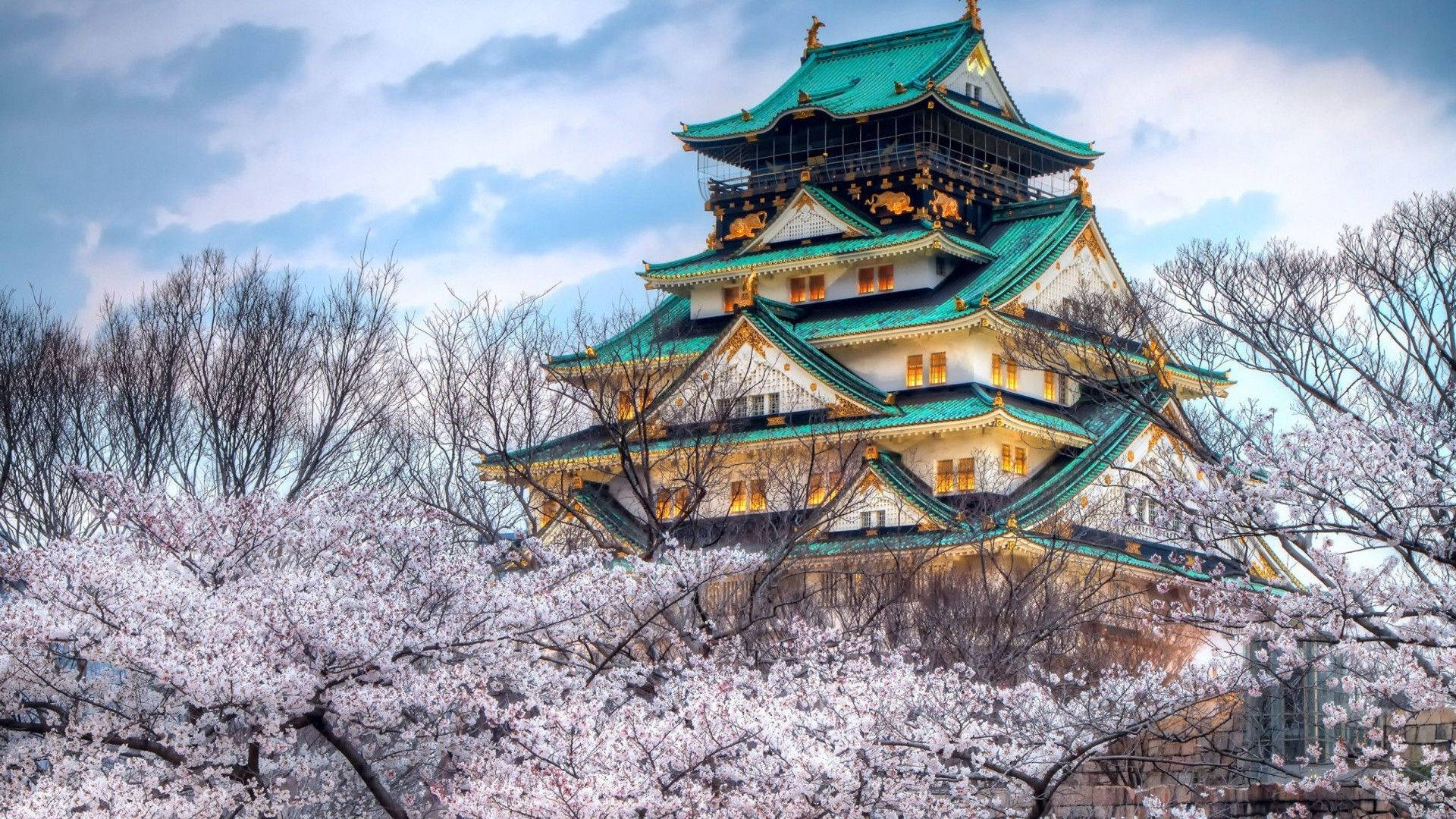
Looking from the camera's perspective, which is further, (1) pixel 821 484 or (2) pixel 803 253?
(2) pixel 803 253

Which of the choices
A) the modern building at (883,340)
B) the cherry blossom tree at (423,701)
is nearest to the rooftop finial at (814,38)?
the modern building at (883,340)

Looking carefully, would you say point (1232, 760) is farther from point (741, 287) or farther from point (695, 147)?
point (695, 147)

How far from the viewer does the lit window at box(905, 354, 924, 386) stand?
47750 mm

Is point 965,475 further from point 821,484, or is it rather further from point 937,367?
point 821,484

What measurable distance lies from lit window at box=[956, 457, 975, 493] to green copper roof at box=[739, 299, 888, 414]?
2152 millimetres

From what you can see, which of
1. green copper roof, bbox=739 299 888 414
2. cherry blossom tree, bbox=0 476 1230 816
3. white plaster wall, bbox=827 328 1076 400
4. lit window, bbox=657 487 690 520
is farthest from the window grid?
cherry blossom tree, bbox=0 476 1230 816

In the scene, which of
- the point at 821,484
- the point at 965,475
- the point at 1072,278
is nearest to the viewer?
the point at 821,484

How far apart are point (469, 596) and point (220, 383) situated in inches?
716

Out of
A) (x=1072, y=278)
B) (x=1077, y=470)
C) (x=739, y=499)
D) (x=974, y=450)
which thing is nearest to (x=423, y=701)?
(x=739, y=499)

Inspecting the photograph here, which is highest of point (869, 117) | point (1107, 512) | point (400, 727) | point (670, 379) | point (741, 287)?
point (869, 117)

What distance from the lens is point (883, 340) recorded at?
47.7 metres

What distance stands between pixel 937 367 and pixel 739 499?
5.93 meters

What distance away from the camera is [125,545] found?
70.2ft

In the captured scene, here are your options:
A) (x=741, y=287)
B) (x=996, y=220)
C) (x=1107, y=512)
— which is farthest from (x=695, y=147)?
(x=1107, y=512)
